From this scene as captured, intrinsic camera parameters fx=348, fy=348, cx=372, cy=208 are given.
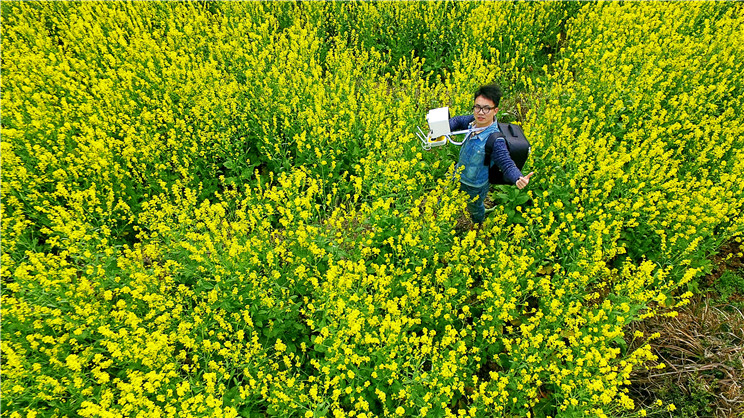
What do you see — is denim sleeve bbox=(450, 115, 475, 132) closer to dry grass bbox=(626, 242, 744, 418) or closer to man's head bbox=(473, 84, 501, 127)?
man's head bbox=(473, 84, 501, 127)

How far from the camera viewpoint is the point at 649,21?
17.7ft

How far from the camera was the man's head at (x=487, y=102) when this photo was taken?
2936 mm

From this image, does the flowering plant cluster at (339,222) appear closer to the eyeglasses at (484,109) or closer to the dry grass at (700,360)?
the dry grass at (700,360)

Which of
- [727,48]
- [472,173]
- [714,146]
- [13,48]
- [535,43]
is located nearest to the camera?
[472,173]

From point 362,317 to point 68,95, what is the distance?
4.97 m

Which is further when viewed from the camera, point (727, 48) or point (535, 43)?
point (535, 43)

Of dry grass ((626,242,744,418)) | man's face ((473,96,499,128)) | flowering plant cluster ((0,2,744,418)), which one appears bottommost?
dry grass ((626,242,744,418))

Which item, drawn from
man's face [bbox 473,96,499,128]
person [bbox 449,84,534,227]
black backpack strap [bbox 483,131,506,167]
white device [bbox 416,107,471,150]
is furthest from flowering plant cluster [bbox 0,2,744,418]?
man's face [bbox 473,96,499,128]

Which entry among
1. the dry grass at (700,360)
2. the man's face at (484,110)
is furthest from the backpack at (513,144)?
the dry grass at (700,360)

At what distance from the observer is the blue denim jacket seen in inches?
117

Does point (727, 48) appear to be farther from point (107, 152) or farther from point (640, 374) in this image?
point (107, 152)

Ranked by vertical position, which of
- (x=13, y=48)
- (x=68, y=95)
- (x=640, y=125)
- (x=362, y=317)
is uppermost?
(x=13, y=48)

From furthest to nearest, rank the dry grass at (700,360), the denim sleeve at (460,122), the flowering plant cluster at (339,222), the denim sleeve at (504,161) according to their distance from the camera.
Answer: the denim sleeve at (460,122), the denim sleeve at (504,161), the dry grass at (700,360), the flowering plant cluster at (339,222)

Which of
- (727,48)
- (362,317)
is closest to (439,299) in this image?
(362,317)
